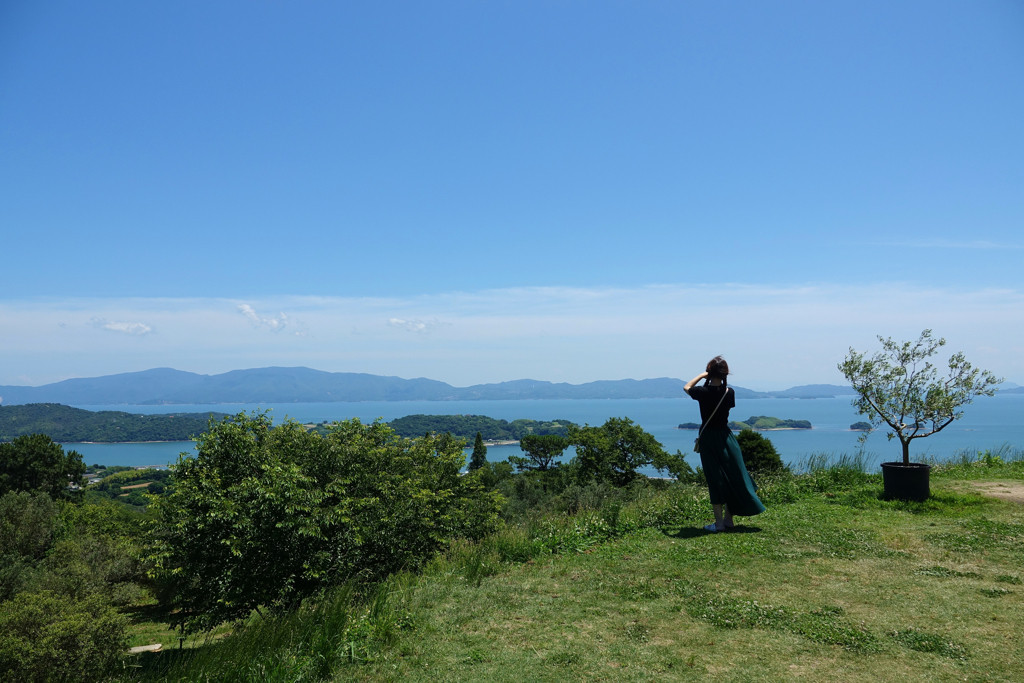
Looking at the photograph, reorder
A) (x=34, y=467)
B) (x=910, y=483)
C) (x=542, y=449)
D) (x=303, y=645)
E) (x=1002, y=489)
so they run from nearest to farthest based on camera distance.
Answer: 1. (x=303, y=645)
2. (x=910, y=483)
3. (x=1002, y=489)
4. (x=34, y=467)
5. (x=542, y=449)

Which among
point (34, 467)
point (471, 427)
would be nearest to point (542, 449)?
point (34, 467)

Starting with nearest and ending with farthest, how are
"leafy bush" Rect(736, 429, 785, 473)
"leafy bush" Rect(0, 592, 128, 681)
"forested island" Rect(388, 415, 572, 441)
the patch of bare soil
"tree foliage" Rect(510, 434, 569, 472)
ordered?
the patch of bare soil → "leafy bush" Rect(0, 592, 128, 681) → "leafy bush" Rect(736, 429, 785, 473) → "tree foliage" Rect(510, 434, 569, 472) → "forested island" Rect(388, 415, 572, 441)

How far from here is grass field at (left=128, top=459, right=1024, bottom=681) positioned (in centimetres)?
433

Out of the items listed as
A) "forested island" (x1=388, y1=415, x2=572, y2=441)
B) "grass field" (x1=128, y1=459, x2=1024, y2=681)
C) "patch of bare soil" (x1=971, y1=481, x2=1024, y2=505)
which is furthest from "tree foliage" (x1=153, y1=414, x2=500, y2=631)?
"forested island" (x1=388, y1=415, x2=572, y2=441)

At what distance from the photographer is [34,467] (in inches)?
2135

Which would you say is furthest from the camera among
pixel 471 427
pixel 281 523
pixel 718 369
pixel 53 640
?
pixel 471 427

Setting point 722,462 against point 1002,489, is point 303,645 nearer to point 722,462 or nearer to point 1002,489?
point 722,462

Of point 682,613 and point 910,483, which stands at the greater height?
point 910,483

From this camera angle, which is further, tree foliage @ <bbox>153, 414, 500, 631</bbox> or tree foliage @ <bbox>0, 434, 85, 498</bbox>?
tree foliage @ <bbox>0, 434, 85, 498</bbox>

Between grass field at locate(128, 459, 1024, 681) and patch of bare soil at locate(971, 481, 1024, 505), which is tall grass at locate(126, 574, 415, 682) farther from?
patch of bare soil at locate(971, 481, 1024, 505)

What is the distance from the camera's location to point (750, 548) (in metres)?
7.49

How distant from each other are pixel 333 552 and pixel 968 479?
1568 cm

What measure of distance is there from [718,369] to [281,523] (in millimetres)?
10509

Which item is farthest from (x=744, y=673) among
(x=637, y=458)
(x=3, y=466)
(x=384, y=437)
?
(x=3, y=466)
